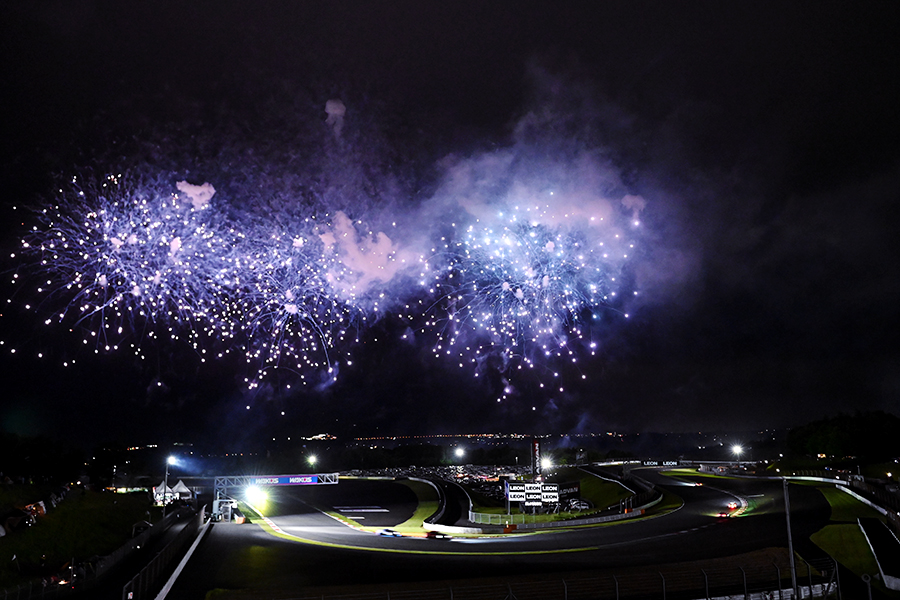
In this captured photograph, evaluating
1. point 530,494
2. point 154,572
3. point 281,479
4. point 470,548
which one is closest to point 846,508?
point 530,494

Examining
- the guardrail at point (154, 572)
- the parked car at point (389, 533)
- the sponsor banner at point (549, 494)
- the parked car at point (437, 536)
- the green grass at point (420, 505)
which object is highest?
the guardrail at point (154, 572)

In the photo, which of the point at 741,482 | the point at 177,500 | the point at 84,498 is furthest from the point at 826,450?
the point at 84,498

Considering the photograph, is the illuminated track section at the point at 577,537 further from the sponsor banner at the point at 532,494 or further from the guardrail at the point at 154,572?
the sponsor banner at the point at 532,494

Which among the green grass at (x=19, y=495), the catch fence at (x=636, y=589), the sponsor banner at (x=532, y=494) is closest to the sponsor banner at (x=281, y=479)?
the green grass at (x=19, y=495)

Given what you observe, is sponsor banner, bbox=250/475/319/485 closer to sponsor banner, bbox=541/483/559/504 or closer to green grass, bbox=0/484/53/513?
green grass, bbox=0/484/53/513

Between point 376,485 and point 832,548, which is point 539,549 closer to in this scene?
point 832,548

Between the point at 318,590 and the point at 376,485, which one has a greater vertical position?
the point at 318,590

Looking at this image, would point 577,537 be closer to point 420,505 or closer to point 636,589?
point 636,589
